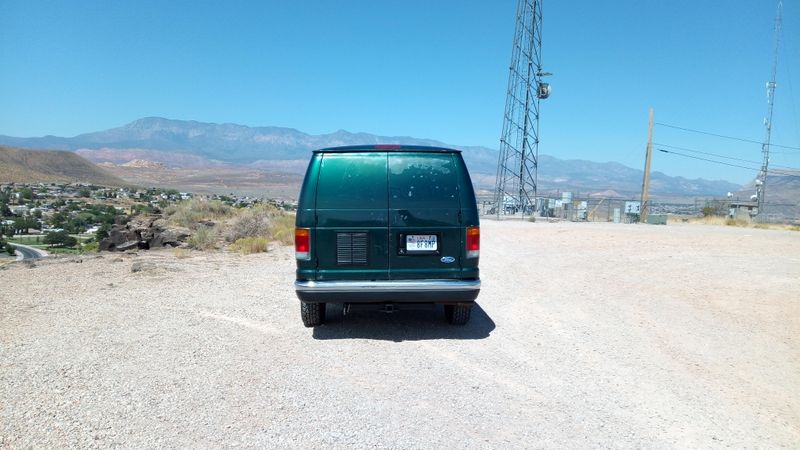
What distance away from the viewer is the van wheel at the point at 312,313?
724 centimetres

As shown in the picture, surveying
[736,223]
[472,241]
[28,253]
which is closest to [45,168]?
[28,253]

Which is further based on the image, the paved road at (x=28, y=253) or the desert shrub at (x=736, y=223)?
the desert shrub at (x=736, y=223)

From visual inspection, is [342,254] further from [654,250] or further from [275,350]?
[654,250]

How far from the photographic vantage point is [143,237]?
19.0 m

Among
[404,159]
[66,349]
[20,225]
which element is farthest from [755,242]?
[20,225]

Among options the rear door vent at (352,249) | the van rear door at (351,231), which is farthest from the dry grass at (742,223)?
the rear door vent at (352,249)

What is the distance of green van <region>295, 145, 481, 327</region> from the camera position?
663 centimetres

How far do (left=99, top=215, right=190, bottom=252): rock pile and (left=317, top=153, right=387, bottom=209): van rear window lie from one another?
40.1 feet

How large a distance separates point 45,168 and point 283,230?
273ft

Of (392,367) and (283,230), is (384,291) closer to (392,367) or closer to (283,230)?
(392,367)

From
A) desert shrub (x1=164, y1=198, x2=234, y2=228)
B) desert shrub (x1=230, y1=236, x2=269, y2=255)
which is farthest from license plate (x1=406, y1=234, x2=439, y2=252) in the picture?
desert shrub (x1=164, y1=198, x2=234, y2=228)

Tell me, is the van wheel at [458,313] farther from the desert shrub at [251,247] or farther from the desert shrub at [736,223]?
the desert shrub at [736,223]

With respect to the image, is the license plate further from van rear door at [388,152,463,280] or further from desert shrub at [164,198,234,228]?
desert shrub at [164,198,234,228]

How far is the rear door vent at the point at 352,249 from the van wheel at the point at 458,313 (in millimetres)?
1447
